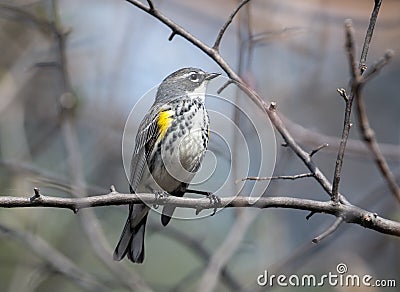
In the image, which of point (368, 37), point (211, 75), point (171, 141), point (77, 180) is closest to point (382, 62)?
point (368, 37)

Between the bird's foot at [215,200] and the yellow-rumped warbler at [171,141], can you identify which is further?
the yellow-rumped warbler at [171,141]

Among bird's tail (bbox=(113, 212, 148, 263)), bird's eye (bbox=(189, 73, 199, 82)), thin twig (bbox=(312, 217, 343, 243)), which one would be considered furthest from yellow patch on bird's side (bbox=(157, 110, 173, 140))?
thin twig (bbox=(312, 217, 343, 243))

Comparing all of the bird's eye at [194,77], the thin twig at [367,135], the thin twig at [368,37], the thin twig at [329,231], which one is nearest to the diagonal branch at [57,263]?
the bird's eye at [194,77]

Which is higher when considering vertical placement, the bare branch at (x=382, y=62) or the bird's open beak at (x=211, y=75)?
the bird's open beak at (x=211, y=75)

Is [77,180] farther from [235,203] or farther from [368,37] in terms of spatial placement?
[368,37]

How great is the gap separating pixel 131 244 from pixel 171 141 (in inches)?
17.7

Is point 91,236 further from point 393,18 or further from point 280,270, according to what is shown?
point 393,18

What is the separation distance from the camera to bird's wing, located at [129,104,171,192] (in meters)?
2.39

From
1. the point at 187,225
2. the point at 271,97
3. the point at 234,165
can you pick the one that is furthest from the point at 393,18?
the point at 234,165

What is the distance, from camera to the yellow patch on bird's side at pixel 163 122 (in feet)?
7.74

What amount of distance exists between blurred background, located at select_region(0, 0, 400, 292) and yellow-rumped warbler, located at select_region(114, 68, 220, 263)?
54 centimetres

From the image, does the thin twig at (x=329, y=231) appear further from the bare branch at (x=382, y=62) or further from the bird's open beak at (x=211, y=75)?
the bird's open beak at (x=211, y=75)

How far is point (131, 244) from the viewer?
99.3 inches

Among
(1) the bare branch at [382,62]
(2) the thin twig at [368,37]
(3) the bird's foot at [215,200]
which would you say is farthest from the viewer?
(3) the bird's foot at [215,200]
